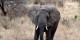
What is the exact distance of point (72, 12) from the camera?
530 inches

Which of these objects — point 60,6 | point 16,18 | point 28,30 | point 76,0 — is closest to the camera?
point 28,30

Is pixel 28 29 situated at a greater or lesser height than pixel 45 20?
lesser

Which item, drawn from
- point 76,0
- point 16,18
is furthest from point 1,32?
point 76,0

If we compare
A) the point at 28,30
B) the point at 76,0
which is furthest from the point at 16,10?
the point at 76,0

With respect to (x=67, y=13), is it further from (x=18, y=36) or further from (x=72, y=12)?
(x=18, y=36)

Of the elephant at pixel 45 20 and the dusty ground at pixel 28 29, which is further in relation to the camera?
the dusty ground at pixel 28 29

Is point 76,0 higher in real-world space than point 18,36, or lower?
lower

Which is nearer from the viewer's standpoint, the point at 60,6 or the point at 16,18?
the point at 16,18

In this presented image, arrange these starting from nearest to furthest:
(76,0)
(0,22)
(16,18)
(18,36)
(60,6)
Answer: (18,36) → (0,22) → (16,18) → (60,6) → (76,0)

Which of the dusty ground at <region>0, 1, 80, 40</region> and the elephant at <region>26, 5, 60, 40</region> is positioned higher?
the elephant at <region>26, 5, 60, 40</region>

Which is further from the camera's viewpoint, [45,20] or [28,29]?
[28,29]

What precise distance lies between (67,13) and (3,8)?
2663mm

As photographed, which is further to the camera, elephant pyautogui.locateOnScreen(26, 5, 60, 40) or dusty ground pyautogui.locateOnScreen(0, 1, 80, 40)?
dusty ground pyautogui.locateOnScreen(0, 1, 80, 40)

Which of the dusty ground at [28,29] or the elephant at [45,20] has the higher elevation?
the elephant at [45,20]
